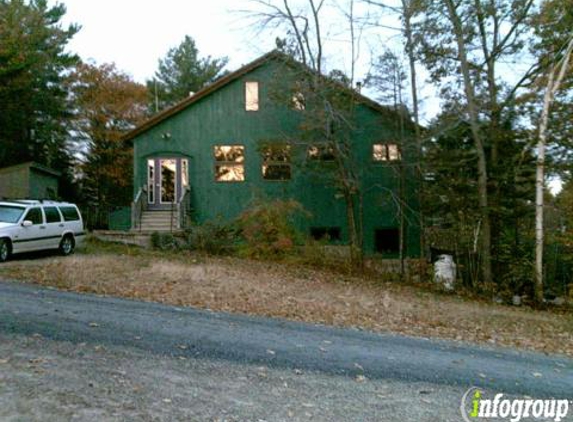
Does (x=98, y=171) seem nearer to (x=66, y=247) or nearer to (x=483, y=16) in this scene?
(x=66, y=247)

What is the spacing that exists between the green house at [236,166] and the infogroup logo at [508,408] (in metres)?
13.1

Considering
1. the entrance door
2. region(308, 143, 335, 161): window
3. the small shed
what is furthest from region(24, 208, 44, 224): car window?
the small shed

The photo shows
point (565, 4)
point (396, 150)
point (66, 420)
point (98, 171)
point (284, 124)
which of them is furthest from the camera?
point (98, 171)

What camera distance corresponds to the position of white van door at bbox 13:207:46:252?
37.0 ft

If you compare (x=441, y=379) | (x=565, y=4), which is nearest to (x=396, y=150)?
(x=565, y=4)

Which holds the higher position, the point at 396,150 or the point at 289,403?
the point at 396,150

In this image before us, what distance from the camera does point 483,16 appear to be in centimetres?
1362

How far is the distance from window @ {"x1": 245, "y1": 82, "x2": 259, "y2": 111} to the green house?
0.14 feet

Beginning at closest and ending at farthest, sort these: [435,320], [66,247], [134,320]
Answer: [134,320] < [435,320] < [66,247]

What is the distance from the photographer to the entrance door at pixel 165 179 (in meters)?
18.5

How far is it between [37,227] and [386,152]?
37.3 ft

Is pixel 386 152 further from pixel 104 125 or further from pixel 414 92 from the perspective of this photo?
pixel 104 125

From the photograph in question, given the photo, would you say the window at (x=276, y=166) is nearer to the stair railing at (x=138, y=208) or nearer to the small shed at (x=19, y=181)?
the stair railing at (x=138, y=208)

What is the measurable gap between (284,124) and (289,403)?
Result: 15.1 meters
